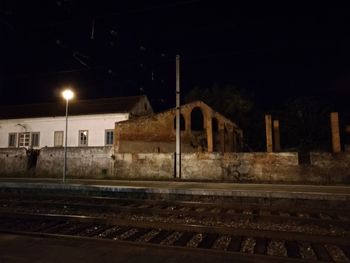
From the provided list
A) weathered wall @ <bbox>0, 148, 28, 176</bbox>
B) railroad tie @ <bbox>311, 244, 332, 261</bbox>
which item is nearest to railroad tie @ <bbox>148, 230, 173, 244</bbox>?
railroad tie @ <bbox>311, 244, 332, 261</bbox>

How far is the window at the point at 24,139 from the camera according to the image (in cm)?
3025

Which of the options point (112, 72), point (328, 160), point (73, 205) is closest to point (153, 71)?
point (112, 72)

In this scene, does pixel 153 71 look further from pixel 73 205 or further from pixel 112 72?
pixel 73 205

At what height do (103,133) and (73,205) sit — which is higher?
(103,133)

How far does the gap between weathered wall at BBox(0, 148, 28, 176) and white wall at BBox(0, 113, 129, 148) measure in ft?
17.5

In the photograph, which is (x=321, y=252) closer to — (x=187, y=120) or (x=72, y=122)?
(x=187, y=120)

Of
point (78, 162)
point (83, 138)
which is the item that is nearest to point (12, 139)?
point (83, 138)

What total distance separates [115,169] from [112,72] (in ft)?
23.7

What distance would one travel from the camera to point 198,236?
6273 millimetres

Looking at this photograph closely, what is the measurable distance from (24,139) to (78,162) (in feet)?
39.6

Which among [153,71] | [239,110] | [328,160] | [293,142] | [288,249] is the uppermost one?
[153,71]

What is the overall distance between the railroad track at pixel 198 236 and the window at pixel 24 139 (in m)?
25.0

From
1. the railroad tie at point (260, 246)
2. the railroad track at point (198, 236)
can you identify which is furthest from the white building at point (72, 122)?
the railroad tie at point (260, 246)

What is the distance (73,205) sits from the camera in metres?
10.1
